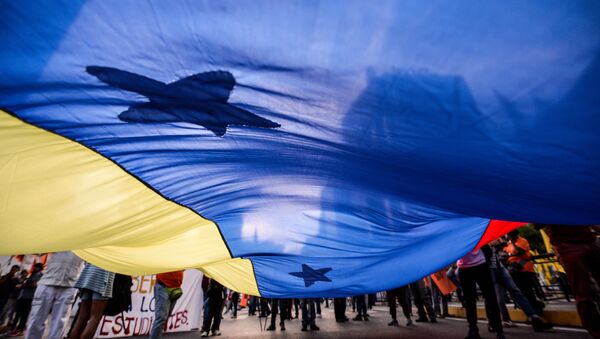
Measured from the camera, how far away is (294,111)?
1328mm

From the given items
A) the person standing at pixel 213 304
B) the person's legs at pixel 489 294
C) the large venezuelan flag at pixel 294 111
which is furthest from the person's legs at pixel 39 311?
the person's legs at pixel 489 294

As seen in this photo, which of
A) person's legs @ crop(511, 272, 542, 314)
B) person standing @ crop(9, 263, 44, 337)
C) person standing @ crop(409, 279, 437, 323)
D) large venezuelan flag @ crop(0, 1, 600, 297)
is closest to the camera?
large venezuelan flag @ crop(0, 1, 600, 297)

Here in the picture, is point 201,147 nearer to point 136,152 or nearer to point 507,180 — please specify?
point 136,152

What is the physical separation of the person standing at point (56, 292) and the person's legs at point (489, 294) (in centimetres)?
523

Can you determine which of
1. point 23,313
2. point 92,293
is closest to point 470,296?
point 92,293

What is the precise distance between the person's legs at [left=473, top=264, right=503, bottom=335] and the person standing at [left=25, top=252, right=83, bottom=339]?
17.1 ft

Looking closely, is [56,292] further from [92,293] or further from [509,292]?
[509,292]

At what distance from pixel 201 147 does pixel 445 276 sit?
6829 millimetres

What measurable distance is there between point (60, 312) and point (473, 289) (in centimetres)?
539

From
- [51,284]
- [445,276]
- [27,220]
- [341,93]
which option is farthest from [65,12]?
[445,276]

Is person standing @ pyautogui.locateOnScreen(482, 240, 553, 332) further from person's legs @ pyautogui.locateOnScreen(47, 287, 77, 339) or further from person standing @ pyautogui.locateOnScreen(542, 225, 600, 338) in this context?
person's legs @ pyautogui.locateOnScreen(47, 287, 77, 339)

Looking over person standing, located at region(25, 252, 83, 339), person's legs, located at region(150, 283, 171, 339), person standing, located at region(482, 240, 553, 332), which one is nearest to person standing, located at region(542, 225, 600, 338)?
person standing, located at region(482, 240, 553, 332)

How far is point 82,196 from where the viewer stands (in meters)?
1.96

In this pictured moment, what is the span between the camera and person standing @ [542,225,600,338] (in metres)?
2.54
